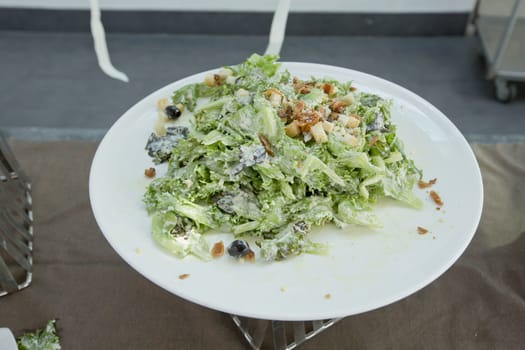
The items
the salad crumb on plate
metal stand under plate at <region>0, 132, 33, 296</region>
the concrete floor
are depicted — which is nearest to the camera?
the salad crumb on plate

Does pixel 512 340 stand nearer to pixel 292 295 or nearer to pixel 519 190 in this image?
pixel 519 190

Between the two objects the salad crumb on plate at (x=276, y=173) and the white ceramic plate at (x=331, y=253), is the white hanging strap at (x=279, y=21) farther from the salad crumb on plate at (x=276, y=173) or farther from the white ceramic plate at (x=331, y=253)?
the white ceramic plate at (x=331, y=253)

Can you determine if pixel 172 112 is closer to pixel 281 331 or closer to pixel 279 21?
pixel 279 21

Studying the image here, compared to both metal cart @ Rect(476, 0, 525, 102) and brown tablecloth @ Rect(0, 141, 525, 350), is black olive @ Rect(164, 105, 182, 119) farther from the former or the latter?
metal cart @ Rect(476, 0, 525, 102)

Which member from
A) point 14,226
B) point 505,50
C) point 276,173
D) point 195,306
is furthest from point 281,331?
point 505,50

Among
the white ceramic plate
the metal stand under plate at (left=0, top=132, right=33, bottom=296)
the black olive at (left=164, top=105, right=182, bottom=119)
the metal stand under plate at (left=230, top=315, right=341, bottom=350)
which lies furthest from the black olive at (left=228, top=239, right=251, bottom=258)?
the metal stand under plate at (left=0, top=132, right=33, bottom=296)

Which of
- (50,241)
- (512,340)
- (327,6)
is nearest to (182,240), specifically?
(50,241)

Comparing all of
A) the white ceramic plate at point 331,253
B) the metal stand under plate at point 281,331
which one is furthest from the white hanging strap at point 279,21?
the metal stand under plate at point 281,331
